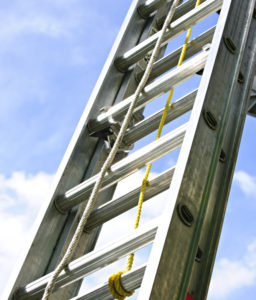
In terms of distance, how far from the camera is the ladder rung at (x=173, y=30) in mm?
2567

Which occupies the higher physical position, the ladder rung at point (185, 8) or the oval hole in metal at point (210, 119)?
the ladder rung at point (185, 8)

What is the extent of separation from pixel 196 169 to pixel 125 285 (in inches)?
18.4

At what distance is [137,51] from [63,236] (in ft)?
3.55

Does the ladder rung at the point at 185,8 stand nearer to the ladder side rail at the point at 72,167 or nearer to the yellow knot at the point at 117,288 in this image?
the ladder side rail at the point at 72,167

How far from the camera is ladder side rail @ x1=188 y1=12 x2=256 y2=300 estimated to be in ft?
5.77

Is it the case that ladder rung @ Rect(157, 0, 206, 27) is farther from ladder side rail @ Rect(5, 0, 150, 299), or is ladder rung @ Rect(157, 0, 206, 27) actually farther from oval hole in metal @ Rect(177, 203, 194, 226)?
oval hole in metal @ Rect(177, 203, 194, 226)

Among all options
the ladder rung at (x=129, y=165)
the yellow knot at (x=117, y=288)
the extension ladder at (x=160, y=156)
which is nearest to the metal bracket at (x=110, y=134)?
the extension ladder at (x=160, y=156)

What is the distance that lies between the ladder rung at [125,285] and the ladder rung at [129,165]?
52 centimetres

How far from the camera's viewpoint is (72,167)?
2.54 meters

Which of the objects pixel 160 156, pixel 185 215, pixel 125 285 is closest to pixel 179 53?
pixel 160 156

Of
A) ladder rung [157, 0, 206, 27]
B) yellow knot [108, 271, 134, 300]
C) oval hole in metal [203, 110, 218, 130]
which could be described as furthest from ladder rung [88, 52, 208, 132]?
yellow knot [108, 271, 134, 300]

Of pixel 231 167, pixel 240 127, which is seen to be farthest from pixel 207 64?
pixel 231 167

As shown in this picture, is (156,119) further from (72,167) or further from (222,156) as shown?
(222,156)

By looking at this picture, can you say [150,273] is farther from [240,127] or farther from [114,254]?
[240,127]
